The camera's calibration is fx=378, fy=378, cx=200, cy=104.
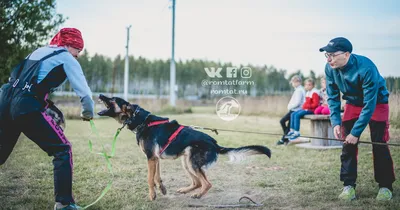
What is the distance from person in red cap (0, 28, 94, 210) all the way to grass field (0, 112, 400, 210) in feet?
2.21

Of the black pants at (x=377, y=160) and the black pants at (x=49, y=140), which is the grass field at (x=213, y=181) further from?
the black pants at (x=49, y=140)

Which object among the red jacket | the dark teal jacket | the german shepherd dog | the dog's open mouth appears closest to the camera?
the dark teal jacket

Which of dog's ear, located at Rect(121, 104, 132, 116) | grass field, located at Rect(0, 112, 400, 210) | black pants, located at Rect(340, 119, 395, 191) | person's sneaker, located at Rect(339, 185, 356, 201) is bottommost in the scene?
grass field, located at Rect(0, 112, 400, 210)

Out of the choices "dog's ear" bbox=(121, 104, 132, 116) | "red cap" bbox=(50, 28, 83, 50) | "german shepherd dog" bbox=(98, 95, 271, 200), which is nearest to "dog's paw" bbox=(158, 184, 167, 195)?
"german shepherd dog" bbox=(98, 95, 271, 200)

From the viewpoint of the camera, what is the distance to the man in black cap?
386 cm

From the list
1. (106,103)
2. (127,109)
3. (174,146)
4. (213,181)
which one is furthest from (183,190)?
(106,103)

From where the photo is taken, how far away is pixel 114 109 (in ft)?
14.5

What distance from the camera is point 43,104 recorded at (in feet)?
11.1

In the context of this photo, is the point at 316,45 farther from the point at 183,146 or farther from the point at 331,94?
the point at 183,146

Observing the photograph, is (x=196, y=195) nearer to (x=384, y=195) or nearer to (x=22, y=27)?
(x=384, y=195)

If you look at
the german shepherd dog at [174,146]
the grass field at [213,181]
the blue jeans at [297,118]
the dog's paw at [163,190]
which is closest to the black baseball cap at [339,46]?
the german shepherd dog at [174,146]

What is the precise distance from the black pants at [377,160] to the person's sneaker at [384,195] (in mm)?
60

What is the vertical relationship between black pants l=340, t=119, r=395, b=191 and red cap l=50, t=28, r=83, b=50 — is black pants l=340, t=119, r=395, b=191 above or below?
below

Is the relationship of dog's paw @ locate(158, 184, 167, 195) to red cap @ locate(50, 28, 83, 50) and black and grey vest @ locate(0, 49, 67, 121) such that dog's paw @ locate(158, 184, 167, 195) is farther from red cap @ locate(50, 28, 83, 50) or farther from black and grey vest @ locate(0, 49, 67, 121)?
red cap @ locate(50, 28, 83, 50)
